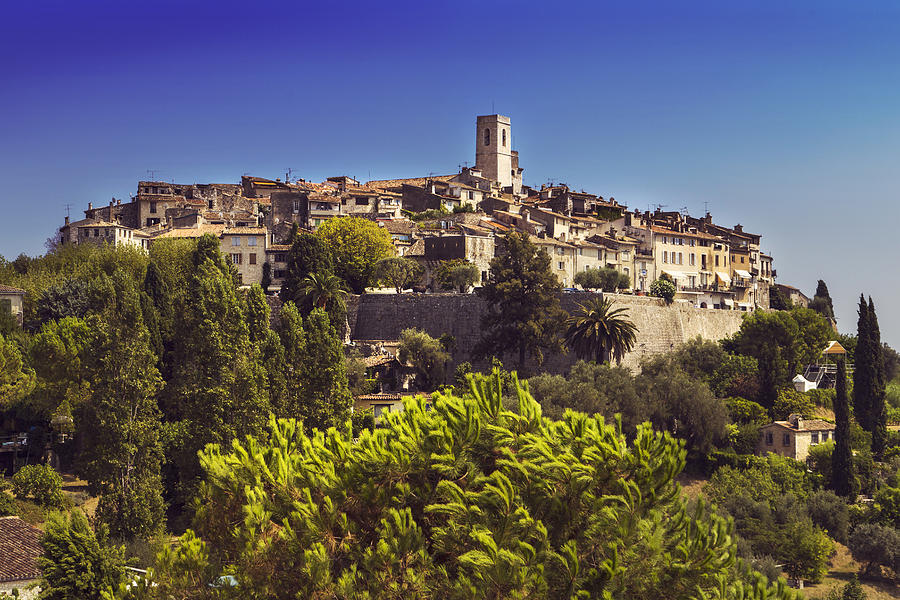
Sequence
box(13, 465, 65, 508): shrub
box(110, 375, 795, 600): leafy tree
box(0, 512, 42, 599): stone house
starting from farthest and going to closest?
1. box(13, 465, 65, 508): shrub
2. box(0, 512, 42, 599): stone house
3. box(110, 375, 795, 600): leafy tree

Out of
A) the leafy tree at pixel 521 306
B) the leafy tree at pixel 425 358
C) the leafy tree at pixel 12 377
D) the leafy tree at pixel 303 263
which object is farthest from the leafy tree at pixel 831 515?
the leafy tree at pixel 12 377

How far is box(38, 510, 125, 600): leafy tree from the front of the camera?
25781 millimetres

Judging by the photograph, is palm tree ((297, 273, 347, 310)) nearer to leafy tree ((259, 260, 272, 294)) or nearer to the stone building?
leafy tree ((259, 260, 272, 294))

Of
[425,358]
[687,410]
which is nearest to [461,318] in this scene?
[425,358]

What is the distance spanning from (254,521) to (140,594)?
3.33 metres

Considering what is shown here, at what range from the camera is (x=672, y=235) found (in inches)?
3211

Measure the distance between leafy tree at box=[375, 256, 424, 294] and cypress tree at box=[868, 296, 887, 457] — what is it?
27351 millimetres

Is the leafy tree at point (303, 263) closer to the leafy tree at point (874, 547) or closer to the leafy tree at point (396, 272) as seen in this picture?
the leafy tree at point (396, 272)

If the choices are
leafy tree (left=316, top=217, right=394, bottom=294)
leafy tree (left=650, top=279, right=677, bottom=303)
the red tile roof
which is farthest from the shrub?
leafy tree (left=650, top=279, right=677, bottom=303)

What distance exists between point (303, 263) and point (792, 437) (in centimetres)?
2890

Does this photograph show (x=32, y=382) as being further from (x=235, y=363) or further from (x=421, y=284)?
(x=421, y=284)

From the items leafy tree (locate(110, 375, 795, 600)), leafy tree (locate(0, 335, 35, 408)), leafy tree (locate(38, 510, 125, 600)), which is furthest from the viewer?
leafy tree (locate(0, 335, 35, 408))

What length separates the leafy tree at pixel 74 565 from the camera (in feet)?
84.6

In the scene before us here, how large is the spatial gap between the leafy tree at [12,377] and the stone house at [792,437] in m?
35.2
